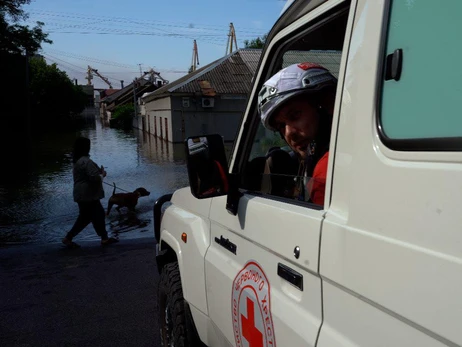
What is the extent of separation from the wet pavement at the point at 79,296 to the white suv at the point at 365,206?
234 cm

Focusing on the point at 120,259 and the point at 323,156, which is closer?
the point at 323,156

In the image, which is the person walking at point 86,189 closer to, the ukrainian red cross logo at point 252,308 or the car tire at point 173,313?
the car tire at point 173,313

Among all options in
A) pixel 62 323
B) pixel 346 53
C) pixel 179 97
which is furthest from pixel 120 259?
pixel 179 97

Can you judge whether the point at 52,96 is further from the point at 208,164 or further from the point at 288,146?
the point at 208,164

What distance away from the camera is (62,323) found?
4.28m

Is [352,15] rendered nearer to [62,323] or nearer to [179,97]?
[62,323]

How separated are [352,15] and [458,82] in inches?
19.5

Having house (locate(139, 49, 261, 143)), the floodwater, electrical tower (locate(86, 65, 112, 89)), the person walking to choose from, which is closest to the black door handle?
the person walking

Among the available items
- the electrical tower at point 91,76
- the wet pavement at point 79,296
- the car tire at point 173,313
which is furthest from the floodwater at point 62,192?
the electrical tower at point 91,76

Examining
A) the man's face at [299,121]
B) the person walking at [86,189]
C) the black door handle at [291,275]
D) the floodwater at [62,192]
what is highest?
the man's face at [299,121]

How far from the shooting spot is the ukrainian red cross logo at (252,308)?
1.72 meters

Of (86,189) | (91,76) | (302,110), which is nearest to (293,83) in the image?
(302,110)

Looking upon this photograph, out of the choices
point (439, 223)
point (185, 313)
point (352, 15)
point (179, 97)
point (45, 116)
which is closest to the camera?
point (439, 223)

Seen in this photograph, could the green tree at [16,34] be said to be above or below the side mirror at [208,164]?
above
